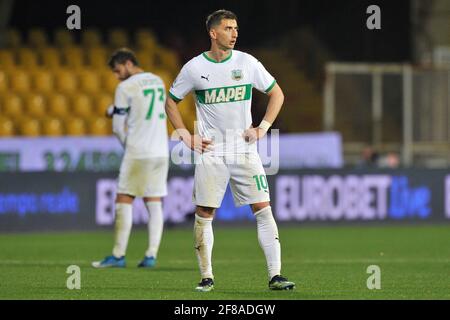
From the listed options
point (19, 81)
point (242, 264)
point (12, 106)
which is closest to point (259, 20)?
point (19, 81)

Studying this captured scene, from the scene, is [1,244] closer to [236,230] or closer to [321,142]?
[236,230]

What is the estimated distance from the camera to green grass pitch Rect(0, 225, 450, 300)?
930cm

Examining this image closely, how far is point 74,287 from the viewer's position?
9711 millimetres

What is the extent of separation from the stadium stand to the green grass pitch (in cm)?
438

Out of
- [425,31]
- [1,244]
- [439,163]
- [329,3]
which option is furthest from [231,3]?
[1,244]

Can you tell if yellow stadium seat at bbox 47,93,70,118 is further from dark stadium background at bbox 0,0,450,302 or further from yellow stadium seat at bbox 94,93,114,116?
yellow stadium seat at bbox 94,93,114,116

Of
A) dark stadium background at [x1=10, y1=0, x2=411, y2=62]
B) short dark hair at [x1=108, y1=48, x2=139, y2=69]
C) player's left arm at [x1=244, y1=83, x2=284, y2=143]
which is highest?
dark stadium background at [x1=10, y1=0, x2=411, y2=62]

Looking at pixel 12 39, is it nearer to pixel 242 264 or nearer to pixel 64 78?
pixel 64 78

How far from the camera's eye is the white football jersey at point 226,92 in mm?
9359

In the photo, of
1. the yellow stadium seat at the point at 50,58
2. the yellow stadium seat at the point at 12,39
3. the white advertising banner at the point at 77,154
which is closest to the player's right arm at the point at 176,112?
the white advertising banner at the point at 77,154

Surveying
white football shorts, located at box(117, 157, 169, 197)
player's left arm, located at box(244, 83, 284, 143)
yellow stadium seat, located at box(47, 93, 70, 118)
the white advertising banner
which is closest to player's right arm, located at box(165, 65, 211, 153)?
player's left arm, located at box(244, 83, 284, 143)

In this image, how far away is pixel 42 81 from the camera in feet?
77.7

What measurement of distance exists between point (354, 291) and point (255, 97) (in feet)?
49.7

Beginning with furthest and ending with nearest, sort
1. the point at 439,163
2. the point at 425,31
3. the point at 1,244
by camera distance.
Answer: the point at 425,31 → the point at 439,163 → the point at 1,244
